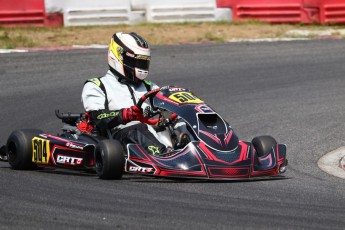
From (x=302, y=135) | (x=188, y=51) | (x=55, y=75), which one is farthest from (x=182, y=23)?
(x=302, y=135)

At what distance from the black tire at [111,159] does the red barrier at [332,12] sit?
10665 mm

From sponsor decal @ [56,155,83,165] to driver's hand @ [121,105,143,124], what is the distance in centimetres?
51

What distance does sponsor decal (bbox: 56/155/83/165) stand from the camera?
8352 mm

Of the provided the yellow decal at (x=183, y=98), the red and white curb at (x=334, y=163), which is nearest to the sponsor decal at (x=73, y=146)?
the yellow decal at (x=183, y=98)

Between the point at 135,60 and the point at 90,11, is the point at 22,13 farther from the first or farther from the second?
the point at 135,60

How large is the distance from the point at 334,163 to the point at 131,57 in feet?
7.01

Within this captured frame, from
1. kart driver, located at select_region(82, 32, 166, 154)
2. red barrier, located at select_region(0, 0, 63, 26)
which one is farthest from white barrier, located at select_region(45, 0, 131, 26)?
kart driver, located at select_region(82, 32, 166, 154)

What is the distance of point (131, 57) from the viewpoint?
348 inches

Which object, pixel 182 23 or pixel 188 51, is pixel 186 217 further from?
pixel 182 23

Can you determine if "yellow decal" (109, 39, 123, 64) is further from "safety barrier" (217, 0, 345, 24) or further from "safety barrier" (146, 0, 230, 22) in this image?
"safety barrier" (217, 0, 345, 24)

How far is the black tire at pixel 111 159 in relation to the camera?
7.82 m

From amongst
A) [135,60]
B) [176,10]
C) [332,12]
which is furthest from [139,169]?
[332,12]

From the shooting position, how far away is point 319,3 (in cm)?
1792

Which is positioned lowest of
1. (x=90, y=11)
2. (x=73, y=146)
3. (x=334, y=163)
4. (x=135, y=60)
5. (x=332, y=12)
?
(x=332, y=12)
